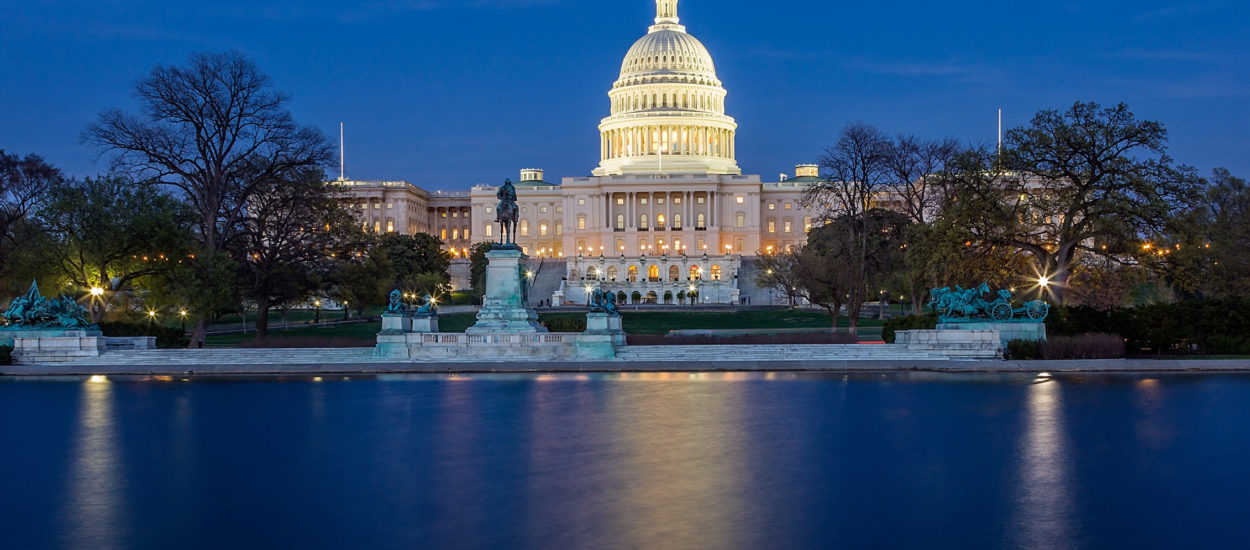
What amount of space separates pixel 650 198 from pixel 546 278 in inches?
1245

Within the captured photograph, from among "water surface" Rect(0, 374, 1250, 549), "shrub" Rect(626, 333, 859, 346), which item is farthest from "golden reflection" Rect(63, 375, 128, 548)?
"shrub" Rect(626, 333, 859, 346)

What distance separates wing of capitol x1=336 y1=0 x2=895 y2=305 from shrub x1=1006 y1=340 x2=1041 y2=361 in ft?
291

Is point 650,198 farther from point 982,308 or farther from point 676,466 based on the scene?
point 676,466

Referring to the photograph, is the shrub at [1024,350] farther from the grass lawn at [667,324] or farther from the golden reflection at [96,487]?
the golden reflection at [96,487]

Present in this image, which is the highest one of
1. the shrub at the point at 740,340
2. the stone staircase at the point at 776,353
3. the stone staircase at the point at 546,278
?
the stone staircase at the point at 546,278

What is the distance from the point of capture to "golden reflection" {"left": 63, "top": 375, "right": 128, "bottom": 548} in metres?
11.8

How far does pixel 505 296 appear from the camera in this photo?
115 ft

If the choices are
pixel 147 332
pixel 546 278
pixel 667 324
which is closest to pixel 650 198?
pixel 546 278

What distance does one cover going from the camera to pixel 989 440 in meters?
16.9

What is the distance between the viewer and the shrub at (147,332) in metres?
37.6

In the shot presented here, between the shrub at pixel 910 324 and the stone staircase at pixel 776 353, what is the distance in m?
3.13

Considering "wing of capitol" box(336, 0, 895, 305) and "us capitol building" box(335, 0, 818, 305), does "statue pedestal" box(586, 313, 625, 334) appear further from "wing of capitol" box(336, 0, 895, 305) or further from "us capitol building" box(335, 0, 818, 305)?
"us capitol building" box(335, 0, 818, 305)

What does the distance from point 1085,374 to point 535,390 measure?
13.1 metres

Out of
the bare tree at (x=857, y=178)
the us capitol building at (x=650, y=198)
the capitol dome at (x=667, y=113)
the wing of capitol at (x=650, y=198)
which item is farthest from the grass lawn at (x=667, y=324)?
Answer: the capitol dome at (x=667, y=113)
